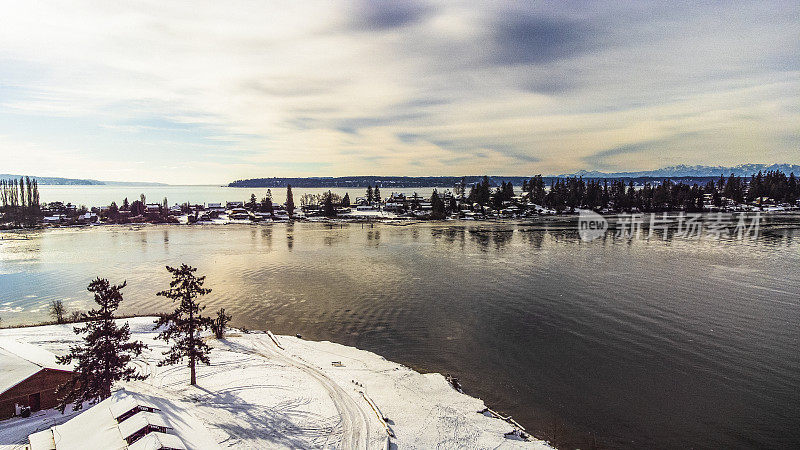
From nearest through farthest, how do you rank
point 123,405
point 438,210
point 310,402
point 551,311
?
1. point 123,405
2. point 310,402
3. point 551,311
4. point 438,210

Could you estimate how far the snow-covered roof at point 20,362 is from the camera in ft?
71.4

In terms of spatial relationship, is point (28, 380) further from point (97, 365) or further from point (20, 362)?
point (97, 365)

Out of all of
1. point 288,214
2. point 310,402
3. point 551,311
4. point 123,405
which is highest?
point 288,214

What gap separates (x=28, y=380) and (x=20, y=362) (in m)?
2.39

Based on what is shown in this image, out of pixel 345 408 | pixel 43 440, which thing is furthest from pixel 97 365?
pixel 345 408

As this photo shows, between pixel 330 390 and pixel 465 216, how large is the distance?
13418 cm

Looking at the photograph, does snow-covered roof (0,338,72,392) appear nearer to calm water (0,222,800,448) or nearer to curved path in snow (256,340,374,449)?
curved path in snow (256,340,374,449)

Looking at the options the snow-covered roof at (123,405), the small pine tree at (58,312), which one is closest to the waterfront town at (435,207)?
the small pine tree at (58,312)

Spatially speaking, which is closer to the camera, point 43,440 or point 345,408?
point 43,440

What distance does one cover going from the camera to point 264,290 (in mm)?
51781

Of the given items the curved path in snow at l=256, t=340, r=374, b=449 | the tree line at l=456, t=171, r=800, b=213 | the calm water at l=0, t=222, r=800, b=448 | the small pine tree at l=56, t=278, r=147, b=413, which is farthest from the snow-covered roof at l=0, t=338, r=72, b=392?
the tree line at l=456, t=171, r=800, b=213

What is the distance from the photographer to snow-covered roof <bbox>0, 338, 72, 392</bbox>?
21766mm

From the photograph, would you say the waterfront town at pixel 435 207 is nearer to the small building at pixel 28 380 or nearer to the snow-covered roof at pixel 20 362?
the snow-covered roof at pixel 20 362

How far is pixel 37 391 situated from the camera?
2244 cm
